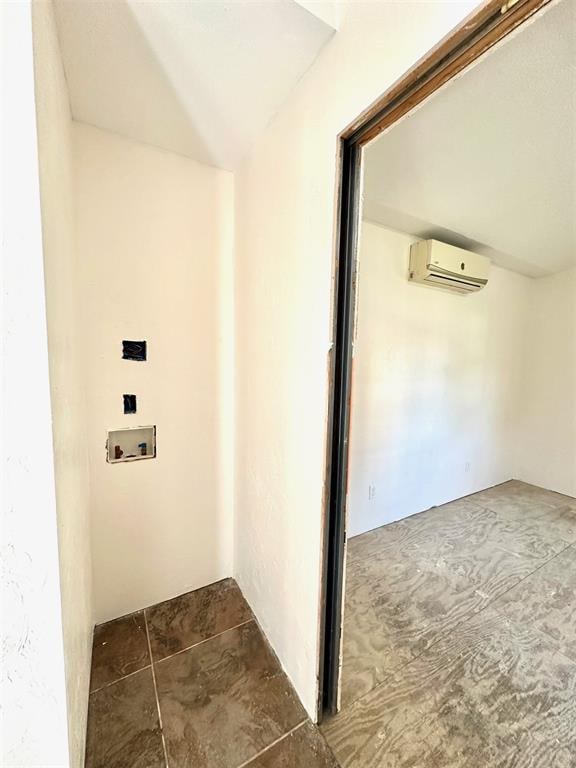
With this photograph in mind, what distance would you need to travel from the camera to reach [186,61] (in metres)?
1.04

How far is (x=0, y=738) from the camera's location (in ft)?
2.12

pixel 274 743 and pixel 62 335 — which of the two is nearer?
pixel 62 335

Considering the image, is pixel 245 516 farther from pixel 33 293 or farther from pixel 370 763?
pixel 33 293

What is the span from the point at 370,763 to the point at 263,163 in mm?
2385

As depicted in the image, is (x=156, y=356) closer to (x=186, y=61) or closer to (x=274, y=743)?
(x=186, y=61)

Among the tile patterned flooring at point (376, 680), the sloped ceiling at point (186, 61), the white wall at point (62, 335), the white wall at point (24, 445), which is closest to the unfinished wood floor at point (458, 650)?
the tile patterned flooring at point (376, 680)

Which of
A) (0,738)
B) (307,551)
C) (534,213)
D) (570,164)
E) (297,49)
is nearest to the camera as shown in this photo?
(0,738)

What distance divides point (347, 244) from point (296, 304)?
29 cm

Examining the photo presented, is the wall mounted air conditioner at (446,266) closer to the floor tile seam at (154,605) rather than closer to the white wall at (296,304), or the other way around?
the white wall at (296,304)

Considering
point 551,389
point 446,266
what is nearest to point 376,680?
point 446,266

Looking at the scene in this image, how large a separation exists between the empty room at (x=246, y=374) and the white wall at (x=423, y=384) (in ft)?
0.27

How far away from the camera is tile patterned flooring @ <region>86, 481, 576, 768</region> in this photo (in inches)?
42.6

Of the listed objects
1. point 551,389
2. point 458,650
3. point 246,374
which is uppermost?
point 246,374

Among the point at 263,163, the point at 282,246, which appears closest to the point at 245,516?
the point at 282,246
